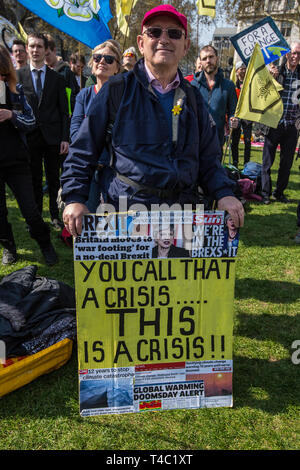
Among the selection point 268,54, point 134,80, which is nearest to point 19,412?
point 134,80

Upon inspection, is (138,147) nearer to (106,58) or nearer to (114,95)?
(114,95)

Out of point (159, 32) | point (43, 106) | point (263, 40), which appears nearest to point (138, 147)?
point (159, 32)

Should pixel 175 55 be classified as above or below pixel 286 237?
above

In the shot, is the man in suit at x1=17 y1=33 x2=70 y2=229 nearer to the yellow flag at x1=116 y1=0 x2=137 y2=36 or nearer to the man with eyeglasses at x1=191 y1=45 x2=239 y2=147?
the man with eyeglasses at x1=191 y1=45 x2=239 y2=147

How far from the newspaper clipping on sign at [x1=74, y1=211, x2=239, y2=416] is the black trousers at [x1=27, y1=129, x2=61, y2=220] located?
304cm

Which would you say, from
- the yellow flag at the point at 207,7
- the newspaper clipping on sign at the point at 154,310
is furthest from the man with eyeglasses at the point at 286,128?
the newspaper clipping on sign at the point at 154,310

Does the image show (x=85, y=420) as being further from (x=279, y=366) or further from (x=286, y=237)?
(x=286, y=237)

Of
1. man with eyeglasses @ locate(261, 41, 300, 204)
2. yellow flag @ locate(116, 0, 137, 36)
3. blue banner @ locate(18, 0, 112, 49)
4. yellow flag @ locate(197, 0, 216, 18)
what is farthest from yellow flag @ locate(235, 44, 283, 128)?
yellow flag @ locate(197, 0, 216, 18)

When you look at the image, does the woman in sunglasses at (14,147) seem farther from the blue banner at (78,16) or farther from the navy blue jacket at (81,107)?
the blue banner at (78,16)

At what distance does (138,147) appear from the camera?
1.97m

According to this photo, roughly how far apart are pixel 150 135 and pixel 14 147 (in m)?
2.15

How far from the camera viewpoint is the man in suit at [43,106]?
175 inches

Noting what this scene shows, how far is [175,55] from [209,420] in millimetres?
2123

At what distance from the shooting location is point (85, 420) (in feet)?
7.43
